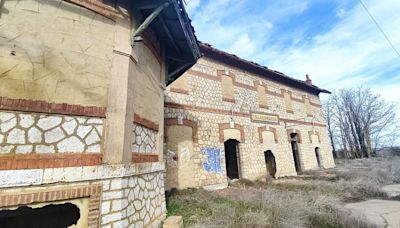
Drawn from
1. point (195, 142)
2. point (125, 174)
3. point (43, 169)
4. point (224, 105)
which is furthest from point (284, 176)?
point (43, 169)

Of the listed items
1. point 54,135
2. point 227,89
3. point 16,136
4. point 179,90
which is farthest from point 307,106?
point 16,136

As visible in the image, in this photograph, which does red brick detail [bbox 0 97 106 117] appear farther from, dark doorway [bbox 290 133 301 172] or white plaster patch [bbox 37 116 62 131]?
dark doorway [bbox 290 133 301 172]

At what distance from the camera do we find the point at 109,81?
12.1ft

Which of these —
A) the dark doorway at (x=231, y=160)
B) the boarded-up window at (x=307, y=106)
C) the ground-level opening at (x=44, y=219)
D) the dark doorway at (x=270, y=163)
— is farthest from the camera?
the boarded-up window at (x=307, y=106)

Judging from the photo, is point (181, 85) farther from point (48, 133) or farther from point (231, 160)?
point (48, 133)

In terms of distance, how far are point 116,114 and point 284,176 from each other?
13.1 meters

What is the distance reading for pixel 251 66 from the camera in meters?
14.3

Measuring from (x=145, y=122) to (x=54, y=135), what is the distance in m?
1.84

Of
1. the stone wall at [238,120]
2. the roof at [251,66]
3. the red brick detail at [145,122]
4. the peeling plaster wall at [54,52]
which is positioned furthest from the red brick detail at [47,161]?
the roof at [251,66]

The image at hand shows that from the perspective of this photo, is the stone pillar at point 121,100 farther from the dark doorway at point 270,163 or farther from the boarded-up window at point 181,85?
the dark doorway at point 270,163

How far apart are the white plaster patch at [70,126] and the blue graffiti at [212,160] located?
24.7ft

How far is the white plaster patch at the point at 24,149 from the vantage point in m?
2.81

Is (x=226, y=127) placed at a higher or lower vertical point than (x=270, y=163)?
higher

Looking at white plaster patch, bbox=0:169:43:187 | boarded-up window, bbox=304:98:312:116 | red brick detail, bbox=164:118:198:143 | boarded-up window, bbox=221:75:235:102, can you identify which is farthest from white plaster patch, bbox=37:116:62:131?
boarded-up window, bbox=304:98:312:116
